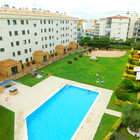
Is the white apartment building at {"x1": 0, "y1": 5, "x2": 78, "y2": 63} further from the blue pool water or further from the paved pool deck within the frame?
the blue pool water

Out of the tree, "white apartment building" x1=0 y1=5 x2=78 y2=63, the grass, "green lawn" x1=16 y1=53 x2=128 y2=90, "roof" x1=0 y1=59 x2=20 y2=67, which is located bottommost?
the grass

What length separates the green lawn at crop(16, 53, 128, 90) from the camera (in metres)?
25.0

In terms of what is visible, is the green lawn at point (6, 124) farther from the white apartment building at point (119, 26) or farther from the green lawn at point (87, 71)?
the white apartment building at point (119, 26)

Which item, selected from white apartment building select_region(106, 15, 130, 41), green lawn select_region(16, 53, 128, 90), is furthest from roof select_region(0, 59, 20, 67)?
white apartment building select_region(106, 15, 130, 41)

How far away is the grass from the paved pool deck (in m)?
0.42

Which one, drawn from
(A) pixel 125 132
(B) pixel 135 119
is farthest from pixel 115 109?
(B) pixel 135 119

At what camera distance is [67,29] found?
5112cm

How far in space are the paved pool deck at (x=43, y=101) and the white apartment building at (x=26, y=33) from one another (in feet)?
35.1

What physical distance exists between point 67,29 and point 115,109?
4183cm

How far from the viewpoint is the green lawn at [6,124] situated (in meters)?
12.8

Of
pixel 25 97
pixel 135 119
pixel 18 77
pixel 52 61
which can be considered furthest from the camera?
pixel 52 61

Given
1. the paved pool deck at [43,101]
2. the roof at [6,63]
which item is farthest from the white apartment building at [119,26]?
the roof at [6,63]

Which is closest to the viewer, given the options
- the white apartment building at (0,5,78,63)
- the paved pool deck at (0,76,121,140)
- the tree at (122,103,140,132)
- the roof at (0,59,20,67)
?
the tree at (122,103,140,132)

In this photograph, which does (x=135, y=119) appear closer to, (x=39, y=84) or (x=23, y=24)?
(x=39, y=84)
